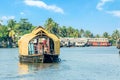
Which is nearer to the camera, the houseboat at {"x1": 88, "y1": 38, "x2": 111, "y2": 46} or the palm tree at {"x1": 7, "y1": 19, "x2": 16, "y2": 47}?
the palm tree at {"x1": 7, "y1": 19, "x2": 16, "y2": 47}

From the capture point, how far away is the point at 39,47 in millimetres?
41312

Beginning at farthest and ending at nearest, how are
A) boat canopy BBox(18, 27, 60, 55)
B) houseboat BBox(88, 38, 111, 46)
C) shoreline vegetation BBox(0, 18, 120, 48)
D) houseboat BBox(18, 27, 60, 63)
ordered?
houseboat BBox(88, 38, 111, 46)
shoreline vegetation BBox(0, 18, 120, 48)
boat canopy BBox(18, 27, 60, 55)
houseboat BBox(18, 27, 60, 63)

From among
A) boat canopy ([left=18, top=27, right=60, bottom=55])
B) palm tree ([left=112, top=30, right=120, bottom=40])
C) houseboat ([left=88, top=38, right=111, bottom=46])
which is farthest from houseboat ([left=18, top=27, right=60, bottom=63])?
palm tree ([left=112, top=30, right=120, bottom=40])

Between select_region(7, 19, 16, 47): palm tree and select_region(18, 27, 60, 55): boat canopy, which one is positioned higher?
select_region(7, 19, 16, 47): palm tree

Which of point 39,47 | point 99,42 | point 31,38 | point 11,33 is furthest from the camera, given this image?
point 99,42

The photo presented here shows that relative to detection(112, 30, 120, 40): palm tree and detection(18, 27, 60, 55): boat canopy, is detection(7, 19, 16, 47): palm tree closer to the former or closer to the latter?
detection(112, 30, 120, 40): palm tree

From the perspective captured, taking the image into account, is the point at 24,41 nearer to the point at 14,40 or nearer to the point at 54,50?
the point at 54,50

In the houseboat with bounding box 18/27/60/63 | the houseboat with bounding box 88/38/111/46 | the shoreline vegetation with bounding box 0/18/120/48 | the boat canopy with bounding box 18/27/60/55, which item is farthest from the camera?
the houseboat with bounding box 88/38/111/46

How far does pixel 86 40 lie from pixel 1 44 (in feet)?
151

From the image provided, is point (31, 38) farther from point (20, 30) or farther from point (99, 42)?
point (99, 42)

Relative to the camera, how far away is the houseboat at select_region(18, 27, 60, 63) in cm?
4053

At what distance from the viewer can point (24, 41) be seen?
Answer: 136 feet

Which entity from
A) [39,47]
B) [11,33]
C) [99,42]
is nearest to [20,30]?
[11,33]

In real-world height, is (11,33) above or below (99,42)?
above
